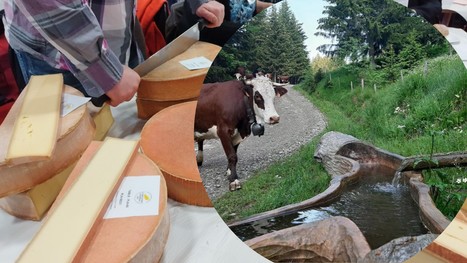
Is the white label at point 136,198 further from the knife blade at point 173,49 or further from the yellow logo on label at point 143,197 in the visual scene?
the knife blade at point 173,49

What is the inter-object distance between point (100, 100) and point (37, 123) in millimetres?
186

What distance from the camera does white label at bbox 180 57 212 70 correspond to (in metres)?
0.83

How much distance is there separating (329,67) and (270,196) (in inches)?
6.4

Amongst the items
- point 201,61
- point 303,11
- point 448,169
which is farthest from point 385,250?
point 201,61

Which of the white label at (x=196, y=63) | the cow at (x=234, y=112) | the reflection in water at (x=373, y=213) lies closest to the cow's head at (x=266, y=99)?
the cow at (x=234, y=112)

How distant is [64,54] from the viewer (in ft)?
2.35

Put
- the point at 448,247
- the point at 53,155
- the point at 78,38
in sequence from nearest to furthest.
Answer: the point at 448,247 < the point at 53,155 < the point at 78,38

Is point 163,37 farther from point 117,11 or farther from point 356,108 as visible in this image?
point 356,108

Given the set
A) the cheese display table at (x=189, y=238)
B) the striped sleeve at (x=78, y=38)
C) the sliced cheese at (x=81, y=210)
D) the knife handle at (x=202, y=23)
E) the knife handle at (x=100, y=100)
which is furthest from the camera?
the knife handle at (x=202, y=23)

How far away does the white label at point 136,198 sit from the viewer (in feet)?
1.75

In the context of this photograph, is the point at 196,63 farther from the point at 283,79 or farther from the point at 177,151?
the point at 283,79

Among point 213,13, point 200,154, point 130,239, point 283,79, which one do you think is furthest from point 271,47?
point 213,13

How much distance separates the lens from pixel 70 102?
2.24 feet

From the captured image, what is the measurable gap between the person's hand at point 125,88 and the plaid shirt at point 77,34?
0.04 ft
